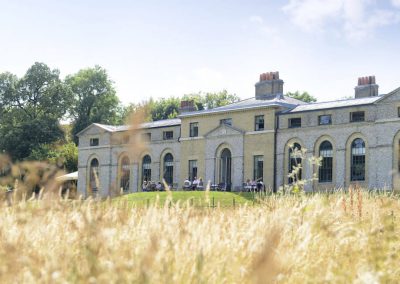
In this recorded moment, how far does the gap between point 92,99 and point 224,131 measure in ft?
97.4

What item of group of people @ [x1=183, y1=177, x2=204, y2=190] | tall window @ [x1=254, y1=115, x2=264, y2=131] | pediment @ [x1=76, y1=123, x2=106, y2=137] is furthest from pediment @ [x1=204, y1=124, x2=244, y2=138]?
pediment @ [x1=76, y1=123, x2=106, y2=137]

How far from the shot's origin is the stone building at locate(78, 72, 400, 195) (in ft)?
120

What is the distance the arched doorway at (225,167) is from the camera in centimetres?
4356

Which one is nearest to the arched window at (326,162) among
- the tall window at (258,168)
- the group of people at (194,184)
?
the tall window at (258,168)

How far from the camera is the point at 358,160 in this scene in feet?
123

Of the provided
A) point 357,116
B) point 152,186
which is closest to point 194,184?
point 152,186

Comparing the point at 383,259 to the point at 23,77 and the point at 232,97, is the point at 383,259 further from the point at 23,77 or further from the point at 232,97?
the point at 232,97

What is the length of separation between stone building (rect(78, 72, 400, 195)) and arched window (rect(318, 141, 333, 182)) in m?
0.06

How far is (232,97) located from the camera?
7756 centimetres

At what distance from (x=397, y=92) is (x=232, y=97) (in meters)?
42.0

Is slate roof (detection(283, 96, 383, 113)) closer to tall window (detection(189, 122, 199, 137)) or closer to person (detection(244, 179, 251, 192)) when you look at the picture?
person (detection(244, 179, 251, 192))

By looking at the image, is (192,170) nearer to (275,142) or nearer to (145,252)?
(275,142)

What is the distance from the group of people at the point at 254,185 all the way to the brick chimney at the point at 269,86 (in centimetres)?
708

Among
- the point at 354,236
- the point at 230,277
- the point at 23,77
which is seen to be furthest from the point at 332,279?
the point at 23,77
